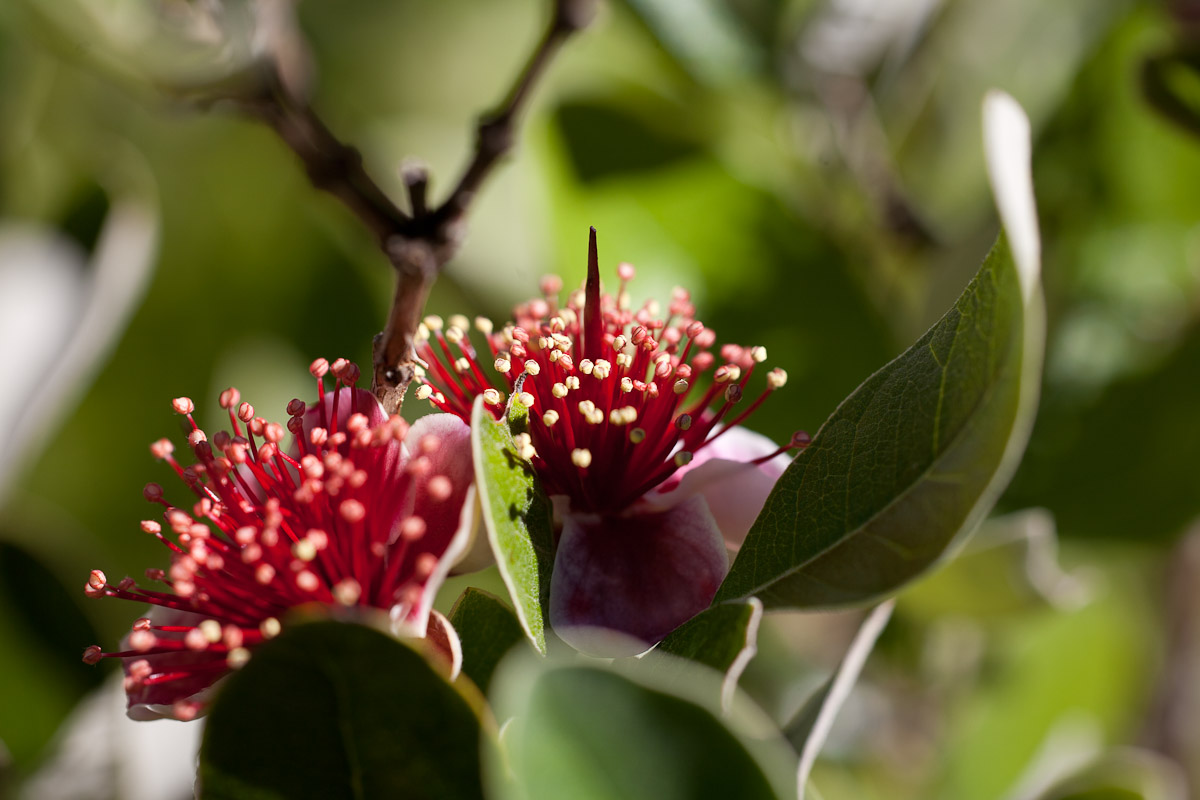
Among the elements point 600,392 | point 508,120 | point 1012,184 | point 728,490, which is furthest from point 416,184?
point 1012,184

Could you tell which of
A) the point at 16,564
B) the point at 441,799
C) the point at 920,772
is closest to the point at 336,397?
the point at 441,799

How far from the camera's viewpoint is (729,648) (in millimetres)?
653

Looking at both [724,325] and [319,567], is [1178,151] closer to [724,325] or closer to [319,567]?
[724,325]

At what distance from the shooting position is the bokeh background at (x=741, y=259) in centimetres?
133

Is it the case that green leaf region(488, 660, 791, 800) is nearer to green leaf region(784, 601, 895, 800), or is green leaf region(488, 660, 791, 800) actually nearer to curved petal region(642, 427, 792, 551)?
green leaf region(784, 601, 895, 800)

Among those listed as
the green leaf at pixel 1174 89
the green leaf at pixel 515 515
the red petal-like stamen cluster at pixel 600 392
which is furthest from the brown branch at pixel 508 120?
the green leaf at pixel 1174 89

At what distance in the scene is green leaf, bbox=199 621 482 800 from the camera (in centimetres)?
57

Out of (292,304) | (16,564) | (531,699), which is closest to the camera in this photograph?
(531,699)

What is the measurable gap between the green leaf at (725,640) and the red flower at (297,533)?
0.18 meters

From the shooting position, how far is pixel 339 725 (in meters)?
0.59

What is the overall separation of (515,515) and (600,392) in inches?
8.0

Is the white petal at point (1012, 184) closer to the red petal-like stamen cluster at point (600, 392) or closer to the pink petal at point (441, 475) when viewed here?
the red petal-like stamen cluster at point (600, 392)

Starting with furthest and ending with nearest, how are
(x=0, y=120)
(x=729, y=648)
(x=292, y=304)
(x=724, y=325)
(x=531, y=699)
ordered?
(x=0, y=120)
(x=292, y=304)
(x=724, y=325)
(x=729, y=648)
(x=531, y=699)

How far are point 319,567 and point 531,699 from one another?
0.32 m
